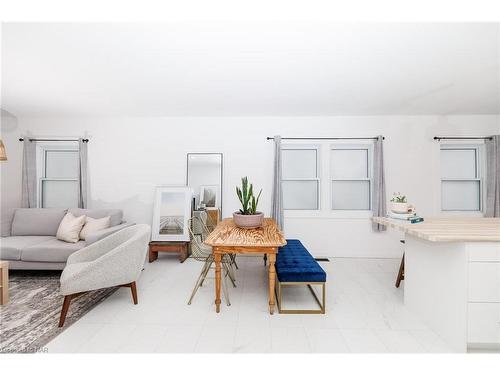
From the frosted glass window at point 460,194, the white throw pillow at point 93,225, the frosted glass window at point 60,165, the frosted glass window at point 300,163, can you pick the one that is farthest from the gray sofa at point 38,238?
the frosted glass window at point 460,194

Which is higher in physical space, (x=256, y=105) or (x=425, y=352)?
(x=256, y=105)

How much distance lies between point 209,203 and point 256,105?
1.84 metres

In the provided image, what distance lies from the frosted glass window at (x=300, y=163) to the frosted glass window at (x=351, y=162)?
39 centimetres

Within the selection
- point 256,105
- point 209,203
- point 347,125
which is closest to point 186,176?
point 209,203

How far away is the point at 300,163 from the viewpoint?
4.54 meters

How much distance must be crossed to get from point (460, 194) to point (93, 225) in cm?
623

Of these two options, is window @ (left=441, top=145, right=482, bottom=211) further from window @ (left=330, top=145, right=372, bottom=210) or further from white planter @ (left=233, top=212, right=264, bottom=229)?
white planter @ (left=233, top=212, right=264, bottom=229)

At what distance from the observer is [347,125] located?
418 cm

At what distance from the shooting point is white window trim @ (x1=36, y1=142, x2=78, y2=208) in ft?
14.2

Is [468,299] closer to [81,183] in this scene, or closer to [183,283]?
[183,283]

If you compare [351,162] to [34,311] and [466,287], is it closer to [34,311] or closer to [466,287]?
[466,287]

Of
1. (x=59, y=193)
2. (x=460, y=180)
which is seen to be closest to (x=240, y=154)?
(x=59, y=193)

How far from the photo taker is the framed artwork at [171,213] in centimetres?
402

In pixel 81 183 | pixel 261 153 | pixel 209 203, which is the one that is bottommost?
pixel 209 203
